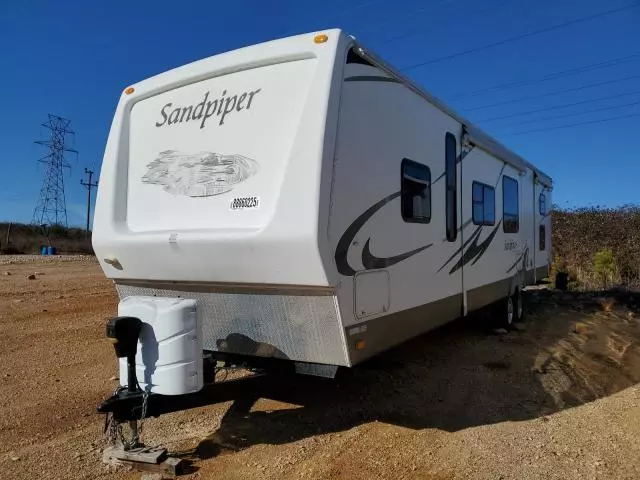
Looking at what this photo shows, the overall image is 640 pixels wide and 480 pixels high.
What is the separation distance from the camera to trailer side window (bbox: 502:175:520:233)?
26.2ft

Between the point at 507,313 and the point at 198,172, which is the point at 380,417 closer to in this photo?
the point at 198,172

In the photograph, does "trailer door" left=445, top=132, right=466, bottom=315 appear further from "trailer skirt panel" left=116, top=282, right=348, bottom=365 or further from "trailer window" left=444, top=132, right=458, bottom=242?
"trailer skirt panel" left=116, top=282, right=348, bottom=365

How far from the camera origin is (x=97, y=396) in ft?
17.0

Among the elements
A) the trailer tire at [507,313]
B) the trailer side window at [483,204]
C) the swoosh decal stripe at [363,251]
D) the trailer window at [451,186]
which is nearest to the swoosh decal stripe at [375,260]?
the swoosh decal stripe at [363,251]

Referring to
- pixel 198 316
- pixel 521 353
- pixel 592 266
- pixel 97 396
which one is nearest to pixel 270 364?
pixel 198 316

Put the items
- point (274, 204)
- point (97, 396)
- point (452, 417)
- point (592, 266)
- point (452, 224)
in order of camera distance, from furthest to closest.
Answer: point (592, 266)
point (452, 224)
point (97, 396)
point (452, 417)
point (274, 204)

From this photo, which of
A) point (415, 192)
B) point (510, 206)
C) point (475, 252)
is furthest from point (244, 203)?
point (510, 206)

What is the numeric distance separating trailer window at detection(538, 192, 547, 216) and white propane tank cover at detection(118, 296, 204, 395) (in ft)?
29.2

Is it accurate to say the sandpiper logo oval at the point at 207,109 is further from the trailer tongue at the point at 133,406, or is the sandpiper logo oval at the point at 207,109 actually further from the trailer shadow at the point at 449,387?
the trailer shadow at the point at 449,387

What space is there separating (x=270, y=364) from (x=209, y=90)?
2241 millimetres

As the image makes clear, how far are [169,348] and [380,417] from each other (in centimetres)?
206

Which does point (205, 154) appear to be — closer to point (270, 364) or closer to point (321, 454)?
point (270, 364)

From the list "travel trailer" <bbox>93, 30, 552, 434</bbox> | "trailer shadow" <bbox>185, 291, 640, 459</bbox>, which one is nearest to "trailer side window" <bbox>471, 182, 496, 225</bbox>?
"travel trailer" <bbox>93, 30, 552, 434</bbox>

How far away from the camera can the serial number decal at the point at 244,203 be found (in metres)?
3.84
